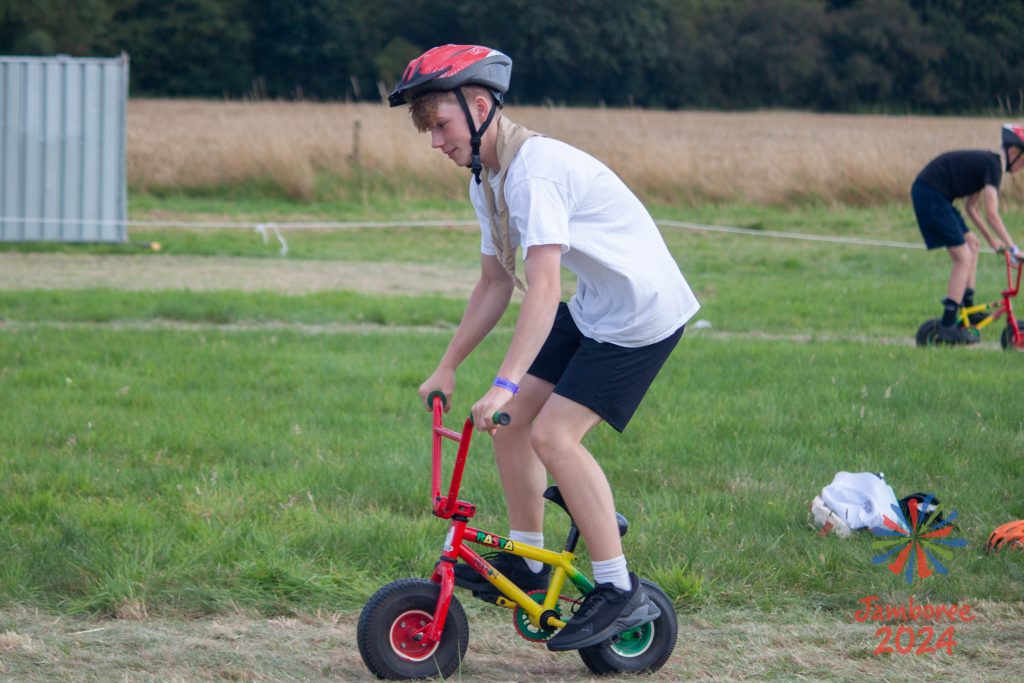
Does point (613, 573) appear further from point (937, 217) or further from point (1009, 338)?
point (937, 217)

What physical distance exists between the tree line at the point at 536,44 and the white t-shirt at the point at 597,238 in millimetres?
54321

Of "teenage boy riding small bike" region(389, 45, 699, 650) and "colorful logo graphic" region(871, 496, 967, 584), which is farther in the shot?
"colorful logo graphic" region(871, 496, 967, 584)

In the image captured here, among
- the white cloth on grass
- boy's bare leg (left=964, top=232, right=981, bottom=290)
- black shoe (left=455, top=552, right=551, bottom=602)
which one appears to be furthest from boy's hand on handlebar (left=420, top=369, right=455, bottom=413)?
boy's bare leg (left=964, top=232, right=981, bottom=290)

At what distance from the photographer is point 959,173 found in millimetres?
10484

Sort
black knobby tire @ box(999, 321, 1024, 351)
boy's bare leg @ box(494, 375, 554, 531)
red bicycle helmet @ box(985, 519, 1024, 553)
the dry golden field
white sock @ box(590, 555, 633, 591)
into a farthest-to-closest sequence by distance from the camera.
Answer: the dry golden field → black knobby tire @ box(999, 321, 1024, 351) → red bicycle helmet @ box(985, 519, 1024, 553) → boy's bare leg @ box(494, 375, 554, 531) → white sock @ box(590, 555, 633, 591)

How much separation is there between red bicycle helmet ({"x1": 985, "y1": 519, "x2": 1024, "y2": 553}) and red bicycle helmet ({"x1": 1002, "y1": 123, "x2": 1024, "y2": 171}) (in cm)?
526

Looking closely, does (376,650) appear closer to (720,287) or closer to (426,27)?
(720,287)

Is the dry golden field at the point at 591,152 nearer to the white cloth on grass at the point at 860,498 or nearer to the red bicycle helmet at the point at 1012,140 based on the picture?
the red bicycle helmet at the point at 1012,140

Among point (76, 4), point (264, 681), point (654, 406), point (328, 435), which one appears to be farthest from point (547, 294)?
point (76, 4)

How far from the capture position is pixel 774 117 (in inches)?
2062

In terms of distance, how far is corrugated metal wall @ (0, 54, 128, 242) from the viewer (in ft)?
54.3

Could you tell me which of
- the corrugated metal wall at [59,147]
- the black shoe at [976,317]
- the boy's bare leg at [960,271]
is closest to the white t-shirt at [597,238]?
the boy's bare leg at [960,271]

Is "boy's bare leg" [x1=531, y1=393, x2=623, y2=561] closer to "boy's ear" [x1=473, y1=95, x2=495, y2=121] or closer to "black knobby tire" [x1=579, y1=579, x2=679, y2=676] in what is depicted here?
"black knobby tire" [x1=579, y1=579, x2=679, y2=676]

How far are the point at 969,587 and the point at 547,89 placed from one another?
6507 centimetres
